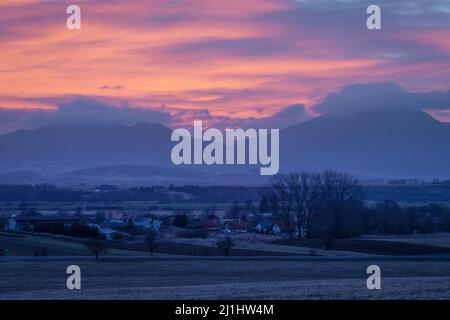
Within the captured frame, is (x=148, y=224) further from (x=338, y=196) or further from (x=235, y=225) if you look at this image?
(x=338, y=196)

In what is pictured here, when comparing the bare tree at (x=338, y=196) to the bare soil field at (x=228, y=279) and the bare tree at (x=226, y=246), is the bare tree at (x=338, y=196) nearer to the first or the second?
the bare tree at (x=226, y=246)

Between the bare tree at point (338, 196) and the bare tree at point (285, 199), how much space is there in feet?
11.9

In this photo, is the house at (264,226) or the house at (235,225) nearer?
the house at (264,226)

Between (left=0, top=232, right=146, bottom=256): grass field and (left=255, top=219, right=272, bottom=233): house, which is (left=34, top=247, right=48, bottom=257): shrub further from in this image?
(left=255, top=219, right=272, bottom=233): house

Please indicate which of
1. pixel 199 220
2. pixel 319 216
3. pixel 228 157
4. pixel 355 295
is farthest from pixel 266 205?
pixel 355 295

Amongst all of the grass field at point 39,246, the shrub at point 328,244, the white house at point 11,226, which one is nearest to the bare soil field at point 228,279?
the grass field at point 39,246

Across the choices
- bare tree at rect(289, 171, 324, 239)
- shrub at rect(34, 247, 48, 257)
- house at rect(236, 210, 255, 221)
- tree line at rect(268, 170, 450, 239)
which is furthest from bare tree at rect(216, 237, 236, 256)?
house at rect(236, 210, 255, 221)

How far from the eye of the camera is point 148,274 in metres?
38.4

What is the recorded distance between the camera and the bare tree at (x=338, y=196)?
80562 millimetres

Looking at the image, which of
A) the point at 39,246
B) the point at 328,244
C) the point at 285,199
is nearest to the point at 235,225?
the point at 285,199

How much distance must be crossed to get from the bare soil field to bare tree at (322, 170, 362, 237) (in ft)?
109

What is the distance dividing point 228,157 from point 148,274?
710 cm
